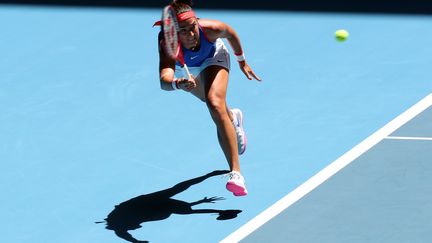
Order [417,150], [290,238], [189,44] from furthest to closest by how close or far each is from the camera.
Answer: [417,150]
[189,44]
[290,238]

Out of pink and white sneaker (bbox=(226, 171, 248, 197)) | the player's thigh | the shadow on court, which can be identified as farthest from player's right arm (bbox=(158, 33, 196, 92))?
the shadow on court

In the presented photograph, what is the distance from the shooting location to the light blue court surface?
29.4ft

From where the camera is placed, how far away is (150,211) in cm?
894

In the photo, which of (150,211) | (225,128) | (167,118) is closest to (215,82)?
(225,128)

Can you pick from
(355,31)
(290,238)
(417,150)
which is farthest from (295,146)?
(355,31)

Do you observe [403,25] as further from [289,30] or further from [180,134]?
[180,134]

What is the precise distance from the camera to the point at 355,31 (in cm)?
1267

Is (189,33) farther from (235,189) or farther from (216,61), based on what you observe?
(235,189)

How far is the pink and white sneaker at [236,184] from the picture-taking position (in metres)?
8.62

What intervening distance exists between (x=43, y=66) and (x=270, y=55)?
2.37 m

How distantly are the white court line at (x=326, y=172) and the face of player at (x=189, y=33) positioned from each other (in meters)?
1.34

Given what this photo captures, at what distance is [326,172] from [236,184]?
101 centimetres

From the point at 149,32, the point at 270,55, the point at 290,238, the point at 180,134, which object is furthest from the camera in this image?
the point at 149,32

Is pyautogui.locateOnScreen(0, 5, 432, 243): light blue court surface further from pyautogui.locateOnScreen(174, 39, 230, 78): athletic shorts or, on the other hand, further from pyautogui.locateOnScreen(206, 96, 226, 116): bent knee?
pyautogui.locateOnScreen(174, 39, 230, 78): athletic shorts
